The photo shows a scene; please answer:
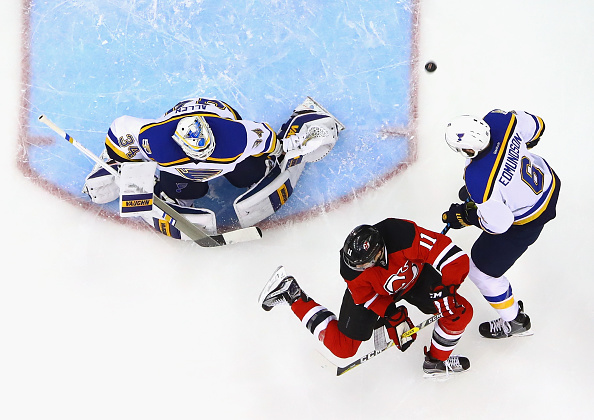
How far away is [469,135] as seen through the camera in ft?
8.60

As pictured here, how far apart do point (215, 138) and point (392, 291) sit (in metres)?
1.20

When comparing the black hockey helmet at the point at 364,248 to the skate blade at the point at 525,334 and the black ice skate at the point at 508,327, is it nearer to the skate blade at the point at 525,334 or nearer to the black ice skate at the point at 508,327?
the black ice skate at the point at 508,327

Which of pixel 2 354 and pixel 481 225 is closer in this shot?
pixel 481 225

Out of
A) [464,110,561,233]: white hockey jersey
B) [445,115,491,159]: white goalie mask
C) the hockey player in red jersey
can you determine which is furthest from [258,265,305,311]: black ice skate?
[445,115,491,159]: white goalie mask

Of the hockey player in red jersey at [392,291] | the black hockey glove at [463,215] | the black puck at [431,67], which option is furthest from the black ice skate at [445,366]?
the black puck at [431,67]

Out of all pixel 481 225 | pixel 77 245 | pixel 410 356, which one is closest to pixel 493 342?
pixel 410 356

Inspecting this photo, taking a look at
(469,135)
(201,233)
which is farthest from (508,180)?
(201,233)

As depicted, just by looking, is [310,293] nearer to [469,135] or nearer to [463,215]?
[463,215]

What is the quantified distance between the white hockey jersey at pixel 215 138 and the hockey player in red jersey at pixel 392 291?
0.70 meters

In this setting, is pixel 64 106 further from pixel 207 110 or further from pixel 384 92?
pixel 384 92

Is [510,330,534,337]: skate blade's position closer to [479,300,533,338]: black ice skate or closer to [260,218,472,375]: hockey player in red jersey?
[479,300,533,338]: black ice skate

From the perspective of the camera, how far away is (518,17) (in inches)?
154

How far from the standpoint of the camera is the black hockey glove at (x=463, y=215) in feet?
9.95

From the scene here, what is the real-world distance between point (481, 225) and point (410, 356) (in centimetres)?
101
